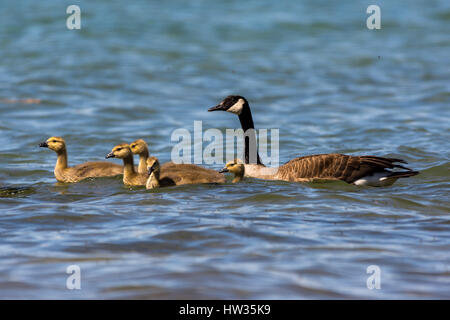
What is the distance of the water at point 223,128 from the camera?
5.98 m

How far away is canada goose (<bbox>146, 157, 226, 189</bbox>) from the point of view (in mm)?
9586

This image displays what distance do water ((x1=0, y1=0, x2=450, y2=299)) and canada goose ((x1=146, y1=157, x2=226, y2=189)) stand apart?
0.22 m

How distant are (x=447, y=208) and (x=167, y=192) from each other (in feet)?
11.4

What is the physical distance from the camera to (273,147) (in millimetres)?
13617

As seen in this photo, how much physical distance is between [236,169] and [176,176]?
0.85 metres

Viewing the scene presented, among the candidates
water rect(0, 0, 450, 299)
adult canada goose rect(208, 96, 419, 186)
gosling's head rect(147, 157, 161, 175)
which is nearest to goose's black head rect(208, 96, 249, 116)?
water rect(0, 0, 450, 299)

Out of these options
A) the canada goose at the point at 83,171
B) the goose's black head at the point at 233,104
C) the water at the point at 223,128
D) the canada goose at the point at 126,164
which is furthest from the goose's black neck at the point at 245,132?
the canada goose at the point at 83,171

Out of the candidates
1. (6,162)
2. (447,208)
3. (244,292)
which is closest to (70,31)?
(6,162)

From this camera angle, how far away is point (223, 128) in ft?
49.9

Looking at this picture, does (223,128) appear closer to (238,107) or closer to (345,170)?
(238,107)

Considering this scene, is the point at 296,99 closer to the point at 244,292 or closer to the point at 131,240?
the point at 131,240

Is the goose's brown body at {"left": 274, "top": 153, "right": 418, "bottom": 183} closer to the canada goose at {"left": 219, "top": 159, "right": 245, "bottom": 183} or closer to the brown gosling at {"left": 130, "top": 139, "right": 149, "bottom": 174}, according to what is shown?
the canada goose at {"left": 219, "top": 159, "right": 245, "bottom": 183}

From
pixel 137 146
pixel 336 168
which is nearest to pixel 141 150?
pixel 137 146

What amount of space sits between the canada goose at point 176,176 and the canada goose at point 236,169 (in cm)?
16
